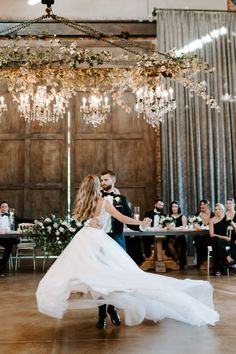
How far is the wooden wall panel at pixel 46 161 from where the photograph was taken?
1095 cm

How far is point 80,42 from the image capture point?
441 inches

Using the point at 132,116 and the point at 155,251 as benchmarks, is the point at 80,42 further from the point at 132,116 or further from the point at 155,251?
the point at 155,251

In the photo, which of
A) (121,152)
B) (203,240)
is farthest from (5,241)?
(121,152)

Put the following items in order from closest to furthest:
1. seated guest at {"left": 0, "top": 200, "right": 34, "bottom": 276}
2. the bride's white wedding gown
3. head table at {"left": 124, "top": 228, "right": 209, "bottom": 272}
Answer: the bride's white wedding gown < head table at {"left": 124, "top": 228, "right": 209, "bottom": 272} < seated guest at {"left": 0, "top": 200, "right": 34, "bottom": 276}

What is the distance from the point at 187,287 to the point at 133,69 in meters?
4.82

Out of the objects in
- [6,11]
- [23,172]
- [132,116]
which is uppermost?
[6,11]

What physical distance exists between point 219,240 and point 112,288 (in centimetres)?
449

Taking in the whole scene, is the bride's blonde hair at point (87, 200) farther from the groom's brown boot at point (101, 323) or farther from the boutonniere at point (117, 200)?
the groom's brown boot at point (101, 323)

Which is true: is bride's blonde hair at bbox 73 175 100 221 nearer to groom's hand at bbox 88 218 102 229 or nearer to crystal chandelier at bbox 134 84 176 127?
groom's hand at bbox 88 218 102 229

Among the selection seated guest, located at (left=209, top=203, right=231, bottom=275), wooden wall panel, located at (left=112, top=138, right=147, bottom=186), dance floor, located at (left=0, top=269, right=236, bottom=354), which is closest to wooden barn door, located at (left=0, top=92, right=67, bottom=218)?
wooden wall panel, located at (left=112, top=138, right=147, bottom=186)

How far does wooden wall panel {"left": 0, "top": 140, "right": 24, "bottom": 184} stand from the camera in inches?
430

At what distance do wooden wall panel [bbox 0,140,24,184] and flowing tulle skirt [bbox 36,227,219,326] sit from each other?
286 inches

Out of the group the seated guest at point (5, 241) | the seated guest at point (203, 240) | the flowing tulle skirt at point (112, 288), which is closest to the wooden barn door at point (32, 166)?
the seated guest at point (5, 241)

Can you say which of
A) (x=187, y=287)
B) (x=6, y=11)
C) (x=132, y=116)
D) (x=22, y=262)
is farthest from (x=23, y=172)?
(x=187, y=287)
